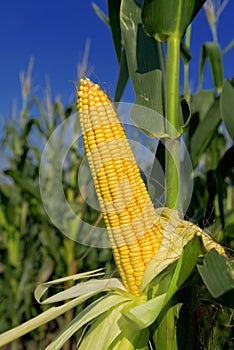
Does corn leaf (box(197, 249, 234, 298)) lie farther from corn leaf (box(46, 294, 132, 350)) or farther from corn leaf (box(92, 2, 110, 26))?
corn leaf (box(92, 2, 110, 26))

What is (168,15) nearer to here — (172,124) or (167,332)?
(172,124)

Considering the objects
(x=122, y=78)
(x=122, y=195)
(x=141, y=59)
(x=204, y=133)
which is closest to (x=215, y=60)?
(x=204, y=133)

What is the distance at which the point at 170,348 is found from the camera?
72 cm

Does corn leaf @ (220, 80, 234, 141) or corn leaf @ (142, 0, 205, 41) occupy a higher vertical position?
corn leaf @ (142, 0, 205, 41)

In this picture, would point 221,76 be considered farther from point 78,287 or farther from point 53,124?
point 78,287

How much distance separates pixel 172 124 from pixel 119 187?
0.54 feet

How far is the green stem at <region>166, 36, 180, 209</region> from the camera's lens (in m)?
0.81

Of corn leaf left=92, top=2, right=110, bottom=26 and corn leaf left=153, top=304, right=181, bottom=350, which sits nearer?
corn leaf left=153, top=304, right=181, bottom=350

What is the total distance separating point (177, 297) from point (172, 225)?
12 cm

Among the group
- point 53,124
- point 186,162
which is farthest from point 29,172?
point 186,162

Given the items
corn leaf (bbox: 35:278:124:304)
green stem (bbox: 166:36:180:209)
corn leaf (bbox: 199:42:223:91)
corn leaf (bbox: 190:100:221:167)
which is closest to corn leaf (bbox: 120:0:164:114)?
green stem (bbox: 166:36:180:209)

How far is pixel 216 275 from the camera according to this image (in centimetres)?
55

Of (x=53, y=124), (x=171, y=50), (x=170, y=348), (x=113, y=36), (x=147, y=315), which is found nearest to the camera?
(x=147, y=315)

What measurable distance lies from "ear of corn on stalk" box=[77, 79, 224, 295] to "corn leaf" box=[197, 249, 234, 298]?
6.8 inches
